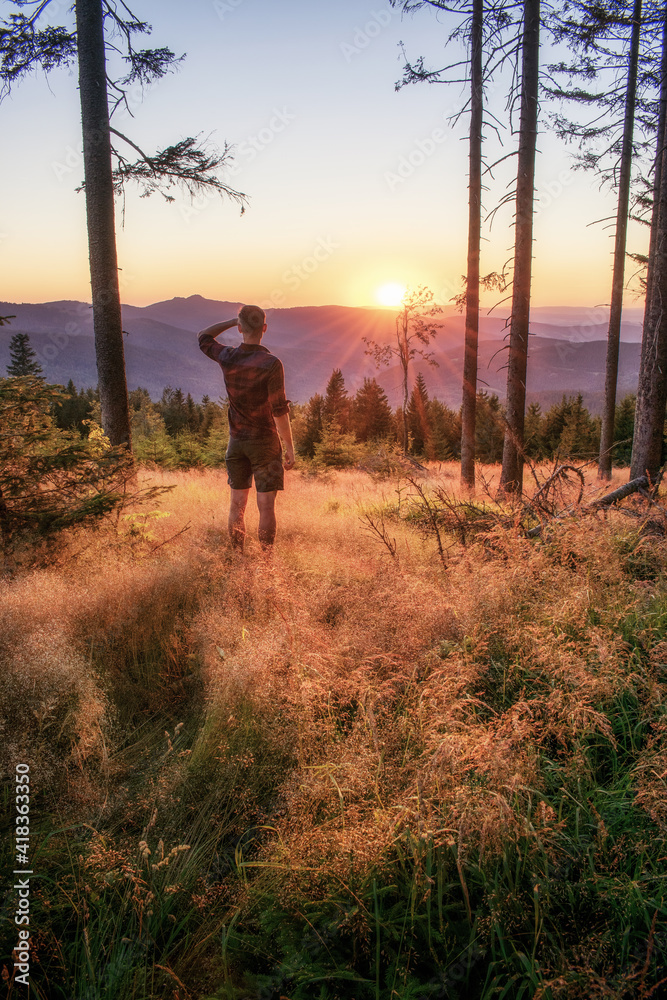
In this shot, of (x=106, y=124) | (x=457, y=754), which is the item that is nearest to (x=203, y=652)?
(x=457, y=754)

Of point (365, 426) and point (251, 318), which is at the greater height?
point (251, 318)

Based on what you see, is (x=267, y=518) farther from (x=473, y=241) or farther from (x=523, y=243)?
(x=473, y=241)

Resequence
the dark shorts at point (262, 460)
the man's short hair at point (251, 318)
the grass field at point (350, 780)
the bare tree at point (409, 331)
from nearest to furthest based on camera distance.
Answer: the grass field at point (350, 780) < the man's short hair at point (251, 318) < the dark shorts at point (262, 460) < the bare tree at point (409, 331)

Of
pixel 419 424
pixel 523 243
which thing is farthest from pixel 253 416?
pixel 419 424

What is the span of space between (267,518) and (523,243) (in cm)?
697

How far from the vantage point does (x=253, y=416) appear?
4652mm

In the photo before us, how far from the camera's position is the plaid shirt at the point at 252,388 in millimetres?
4523

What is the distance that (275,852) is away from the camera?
1772 mm

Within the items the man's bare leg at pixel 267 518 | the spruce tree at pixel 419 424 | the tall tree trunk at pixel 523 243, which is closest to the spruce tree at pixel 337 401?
the spruce tree at pixel 419 424

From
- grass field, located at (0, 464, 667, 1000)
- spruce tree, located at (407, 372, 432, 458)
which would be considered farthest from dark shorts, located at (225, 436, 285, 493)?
spruce tree, located at (407, 372, 432, 458)

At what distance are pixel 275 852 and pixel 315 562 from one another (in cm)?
303

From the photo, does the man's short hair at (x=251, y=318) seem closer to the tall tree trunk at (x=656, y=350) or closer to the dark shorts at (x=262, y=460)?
the dark shorts at (x=262, y=460)

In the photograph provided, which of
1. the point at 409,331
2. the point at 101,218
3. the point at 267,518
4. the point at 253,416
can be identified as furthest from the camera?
the point at 409,331

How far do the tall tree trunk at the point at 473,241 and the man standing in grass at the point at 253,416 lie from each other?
6993mm
